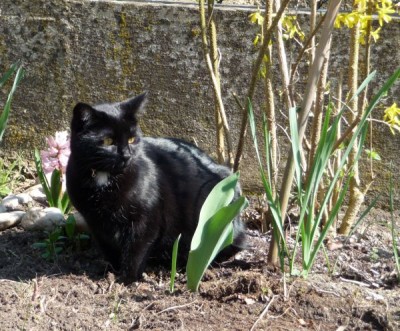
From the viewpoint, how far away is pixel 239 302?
2.65 m

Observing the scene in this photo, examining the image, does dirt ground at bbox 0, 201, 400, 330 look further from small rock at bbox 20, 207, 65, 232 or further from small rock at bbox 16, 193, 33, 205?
small rock at bbox 16, 193, 33, 205

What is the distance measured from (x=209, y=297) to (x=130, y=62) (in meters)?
1.73

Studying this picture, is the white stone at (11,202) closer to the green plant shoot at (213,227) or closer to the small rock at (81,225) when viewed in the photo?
the small rock at (81,225)

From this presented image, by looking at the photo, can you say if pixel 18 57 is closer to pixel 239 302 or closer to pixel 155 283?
pixel 155 283

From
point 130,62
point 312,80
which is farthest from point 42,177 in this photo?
point 312,80

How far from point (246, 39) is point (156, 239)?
1.34 meters

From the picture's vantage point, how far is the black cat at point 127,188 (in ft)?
9.50

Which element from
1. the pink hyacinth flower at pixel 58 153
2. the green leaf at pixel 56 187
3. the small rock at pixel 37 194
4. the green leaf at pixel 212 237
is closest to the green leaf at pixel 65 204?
the green leaf at pixel 56 187

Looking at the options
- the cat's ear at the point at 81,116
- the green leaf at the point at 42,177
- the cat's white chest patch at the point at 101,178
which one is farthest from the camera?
the green leaf at the point at 42,177

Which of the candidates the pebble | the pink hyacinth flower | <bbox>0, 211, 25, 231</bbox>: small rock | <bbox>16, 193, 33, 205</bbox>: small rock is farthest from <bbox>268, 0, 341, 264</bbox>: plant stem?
<bbox>16, 193, 33, 205</bbox>: small rock

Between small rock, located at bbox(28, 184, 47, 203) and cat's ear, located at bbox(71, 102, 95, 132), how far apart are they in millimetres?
1035

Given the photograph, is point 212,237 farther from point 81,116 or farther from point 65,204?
point 65,204

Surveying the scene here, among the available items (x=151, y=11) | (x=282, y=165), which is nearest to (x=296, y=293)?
(x=282, y=165)

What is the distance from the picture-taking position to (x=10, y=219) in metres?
3.54
